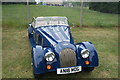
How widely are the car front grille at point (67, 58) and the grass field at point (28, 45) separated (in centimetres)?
55

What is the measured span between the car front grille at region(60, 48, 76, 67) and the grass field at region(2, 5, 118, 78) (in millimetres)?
550

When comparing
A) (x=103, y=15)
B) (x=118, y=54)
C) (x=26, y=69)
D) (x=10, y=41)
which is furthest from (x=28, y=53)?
(x=103, y=15)

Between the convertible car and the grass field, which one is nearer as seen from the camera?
the convertible car

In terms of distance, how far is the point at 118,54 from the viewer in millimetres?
5406

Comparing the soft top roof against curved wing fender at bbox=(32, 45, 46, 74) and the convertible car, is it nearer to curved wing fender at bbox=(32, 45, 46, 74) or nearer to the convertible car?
the convertible car

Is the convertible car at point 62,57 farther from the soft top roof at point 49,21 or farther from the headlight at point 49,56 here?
the soft top roof at point 49,21

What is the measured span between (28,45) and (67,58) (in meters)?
3.22

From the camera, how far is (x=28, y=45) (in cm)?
628

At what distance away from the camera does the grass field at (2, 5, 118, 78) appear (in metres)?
4.07

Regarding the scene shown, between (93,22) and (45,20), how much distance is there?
593 centimetres

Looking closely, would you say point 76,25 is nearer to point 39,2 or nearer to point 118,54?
point 39,2

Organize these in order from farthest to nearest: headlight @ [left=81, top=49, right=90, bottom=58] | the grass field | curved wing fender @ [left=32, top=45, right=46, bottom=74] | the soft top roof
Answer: the soft top roof
the grass field
headlight @ [left=81, top=49, right=90, bottom=58]
curved wing fender @ [left=32, top=45, right=46, bottom=74]

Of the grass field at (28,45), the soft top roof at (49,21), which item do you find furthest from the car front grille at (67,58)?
the soft top roof at (49,21)

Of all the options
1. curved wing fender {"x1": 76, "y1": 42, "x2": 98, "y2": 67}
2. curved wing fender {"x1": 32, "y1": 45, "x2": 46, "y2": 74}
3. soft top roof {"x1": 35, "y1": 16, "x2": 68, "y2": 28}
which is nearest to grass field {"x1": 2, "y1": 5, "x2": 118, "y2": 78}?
curved wing fender {"x1": 76, "y1": 42, "x2": 98, "y2": 67}
